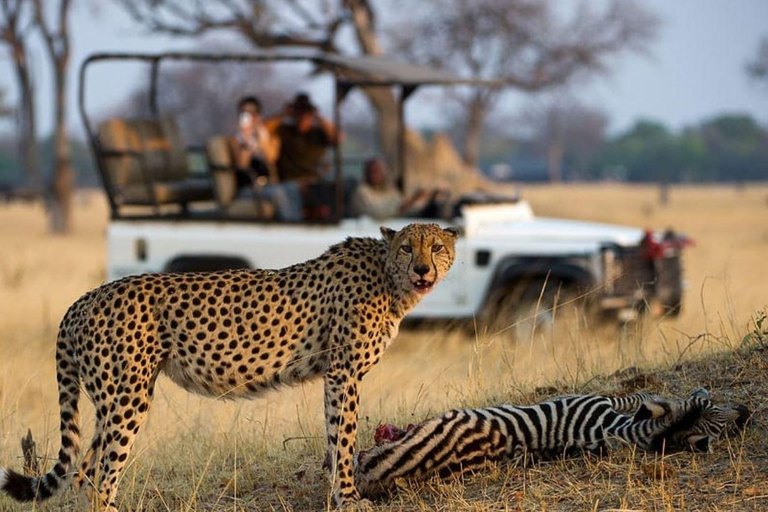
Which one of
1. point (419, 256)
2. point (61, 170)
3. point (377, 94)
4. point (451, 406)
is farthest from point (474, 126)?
point (419, 256)

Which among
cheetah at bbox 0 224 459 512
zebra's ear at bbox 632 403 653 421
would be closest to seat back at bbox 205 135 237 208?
cheetah at bbox 0 224 459 512

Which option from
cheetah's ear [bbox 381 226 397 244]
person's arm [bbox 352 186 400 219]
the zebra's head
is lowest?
the zebra's head

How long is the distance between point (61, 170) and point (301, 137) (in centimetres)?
1457

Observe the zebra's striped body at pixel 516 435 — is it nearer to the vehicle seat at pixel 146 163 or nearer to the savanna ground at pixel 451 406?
the savanna ground at pixel 451 406

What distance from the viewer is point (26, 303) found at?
11.8 metres

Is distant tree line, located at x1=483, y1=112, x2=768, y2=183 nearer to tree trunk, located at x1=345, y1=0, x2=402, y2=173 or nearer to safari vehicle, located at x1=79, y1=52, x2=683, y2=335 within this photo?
tree trunk, located at x1=345, y1=0, x2=402, y2=173

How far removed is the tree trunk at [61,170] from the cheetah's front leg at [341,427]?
19710 millimetres

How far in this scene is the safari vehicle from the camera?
8.59 m

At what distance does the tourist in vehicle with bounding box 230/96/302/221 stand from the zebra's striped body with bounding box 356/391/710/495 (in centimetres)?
477

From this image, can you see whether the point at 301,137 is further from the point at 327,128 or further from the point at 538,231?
the point at 538,231

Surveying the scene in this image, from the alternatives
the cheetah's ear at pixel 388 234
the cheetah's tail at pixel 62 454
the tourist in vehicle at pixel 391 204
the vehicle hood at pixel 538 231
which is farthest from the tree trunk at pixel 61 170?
the cheetah's ear at pixel 388 234

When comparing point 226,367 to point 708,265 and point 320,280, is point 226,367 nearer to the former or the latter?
point 320,280

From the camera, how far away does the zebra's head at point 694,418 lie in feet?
14.3

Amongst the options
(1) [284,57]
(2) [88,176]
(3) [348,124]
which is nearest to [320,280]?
(1) [284,57]
